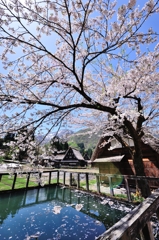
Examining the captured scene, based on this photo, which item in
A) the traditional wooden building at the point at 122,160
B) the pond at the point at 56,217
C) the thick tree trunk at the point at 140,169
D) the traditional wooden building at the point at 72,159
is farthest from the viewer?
the traditional wooden building at the point at 72,159

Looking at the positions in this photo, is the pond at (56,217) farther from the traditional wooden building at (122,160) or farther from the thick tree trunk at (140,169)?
the traditional wooden building at (122,160)

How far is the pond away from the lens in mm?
3387

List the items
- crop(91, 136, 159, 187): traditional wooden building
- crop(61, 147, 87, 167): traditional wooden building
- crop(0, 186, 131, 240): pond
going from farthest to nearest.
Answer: crop(61, 147, 87, 167): traditional wooden building < crop(91, 136, 159, 187): traditional wooden building < crop(0, 186, 131, 240): pond

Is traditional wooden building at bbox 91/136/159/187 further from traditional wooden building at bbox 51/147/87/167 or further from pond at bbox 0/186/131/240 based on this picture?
traditional wooden building at bbox 51/147/87/167

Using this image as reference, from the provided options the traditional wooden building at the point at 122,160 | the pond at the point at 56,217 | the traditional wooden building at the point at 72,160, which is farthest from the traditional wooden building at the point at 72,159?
the pond at the point at 56,217

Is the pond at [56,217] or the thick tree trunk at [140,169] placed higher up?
the thick tree trunk at [140,169]

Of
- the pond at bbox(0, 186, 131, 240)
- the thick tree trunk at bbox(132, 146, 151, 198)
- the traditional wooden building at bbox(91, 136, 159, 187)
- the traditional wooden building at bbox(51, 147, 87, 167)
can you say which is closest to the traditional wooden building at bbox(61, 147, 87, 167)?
the traditional wooden building at bbox(51, 147, 87, 167)

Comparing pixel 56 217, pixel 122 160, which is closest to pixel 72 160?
pixel 122 160

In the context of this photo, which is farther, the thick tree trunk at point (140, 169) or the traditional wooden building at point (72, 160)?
the traditional wooden building at point (72, 160)

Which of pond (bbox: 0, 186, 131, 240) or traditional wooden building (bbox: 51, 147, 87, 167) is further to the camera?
traditional wooden building (bbox: 51, 147, 87, 167)

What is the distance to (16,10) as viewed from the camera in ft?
7.34

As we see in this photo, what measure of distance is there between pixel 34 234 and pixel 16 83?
4.06 meters

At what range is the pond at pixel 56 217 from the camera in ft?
11.1

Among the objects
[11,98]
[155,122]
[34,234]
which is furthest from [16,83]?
[155,122]
